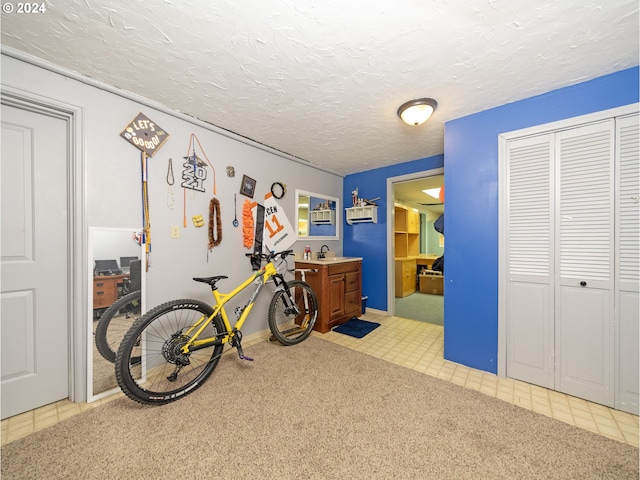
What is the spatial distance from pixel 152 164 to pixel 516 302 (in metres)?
3.33

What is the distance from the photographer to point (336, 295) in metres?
3.19

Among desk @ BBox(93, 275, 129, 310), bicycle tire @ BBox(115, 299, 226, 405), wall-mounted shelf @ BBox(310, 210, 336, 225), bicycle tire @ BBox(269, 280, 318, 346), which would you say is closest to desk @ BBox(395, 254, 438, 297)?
wall-mounted shelf @ BBox(310, 210, 336, 225)

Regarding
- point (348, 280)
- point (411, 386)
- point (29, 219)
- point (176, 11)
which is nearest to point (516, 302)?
point (411, 386)

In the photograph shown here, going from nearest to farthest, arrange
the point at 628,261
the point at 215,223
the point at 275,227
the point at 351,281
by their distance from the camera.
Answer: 1. the point at 628,261
2. the point at 215,223
3. the point at 275,227
4. the point at 351,281

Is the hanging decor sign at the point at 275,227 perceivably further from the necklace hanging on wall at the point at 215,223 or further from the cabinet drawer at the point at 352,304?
the cabinet drawer at the point at 352,304

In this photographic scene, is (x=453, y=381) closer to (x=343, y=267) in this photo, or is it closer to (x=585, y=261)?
(x=585, y=261)

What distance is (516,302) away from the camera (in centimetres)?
195

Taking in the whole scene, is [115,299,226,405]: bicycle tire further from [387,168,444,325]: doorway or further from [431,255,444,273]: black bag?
[431,255,444,273]: black bag

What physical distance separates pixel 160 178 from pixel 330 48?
1.73 m

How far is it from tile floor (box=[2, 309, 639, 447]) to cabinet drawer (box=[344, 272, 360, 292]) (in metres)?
0.72

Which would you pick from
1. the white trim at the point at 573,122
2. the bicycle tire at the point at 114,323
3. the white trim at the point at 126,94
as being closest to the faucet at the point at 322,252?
the white trim at the point at 126,94

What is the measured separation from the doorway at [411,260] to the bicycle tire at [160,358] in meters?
2.68

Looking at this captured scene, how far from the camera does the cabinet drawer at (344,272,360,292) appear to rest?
3.37 m

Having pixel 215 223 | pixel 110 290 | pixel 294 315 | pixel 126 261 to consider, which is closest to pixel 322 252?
pixel 294 315
